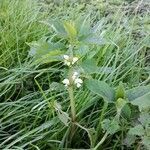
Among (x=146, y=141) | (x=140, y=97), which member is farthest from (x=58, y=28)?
(x=146, y=141)

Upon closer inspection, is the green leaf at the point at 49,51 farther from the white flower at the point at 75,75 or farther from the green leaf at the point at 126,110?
the green leaf at the point at 126,110

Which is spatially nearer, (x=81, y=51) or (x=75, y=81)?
(x=75, y=81)

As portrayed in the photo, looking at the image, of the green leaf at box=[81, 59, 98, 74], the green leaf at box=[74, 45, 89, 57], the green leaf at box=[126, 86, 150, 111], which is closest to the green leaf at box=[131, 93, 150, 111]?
the green leaf at box=[126, 86, 150, 111]

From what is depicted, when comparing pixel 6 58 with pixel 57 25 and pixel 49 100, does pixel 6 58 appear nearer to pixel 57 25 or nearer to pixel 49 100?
pixel 49 100

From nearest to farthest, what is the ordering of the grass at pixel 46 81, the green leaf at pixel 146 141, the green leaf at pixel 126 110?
1. the green leaf at pixel 146 141
2. the green leaf at pixel 126 110
3. the grass at pixel 46 81

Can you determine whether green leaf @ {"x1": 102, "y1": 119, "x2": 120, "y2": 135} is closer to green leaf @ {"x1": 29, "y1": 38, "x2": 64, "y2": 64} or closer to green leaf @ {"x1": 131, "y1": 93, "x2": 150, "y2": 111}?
green leaf @ {"x1": 131, "y1": 93, "x2": 150, "y2": 111}

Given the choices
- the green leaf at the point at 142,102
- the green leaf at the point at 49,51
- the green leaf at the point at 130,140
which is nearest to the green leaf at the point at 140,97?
the green leaf at the point at 142,102

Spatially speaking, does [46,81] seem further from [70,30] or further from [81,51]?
[70,30]

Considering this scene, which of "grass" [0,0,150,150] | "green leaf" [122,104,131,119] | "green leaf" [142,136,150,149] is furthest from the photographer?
"grass" [0,0,150,150]
